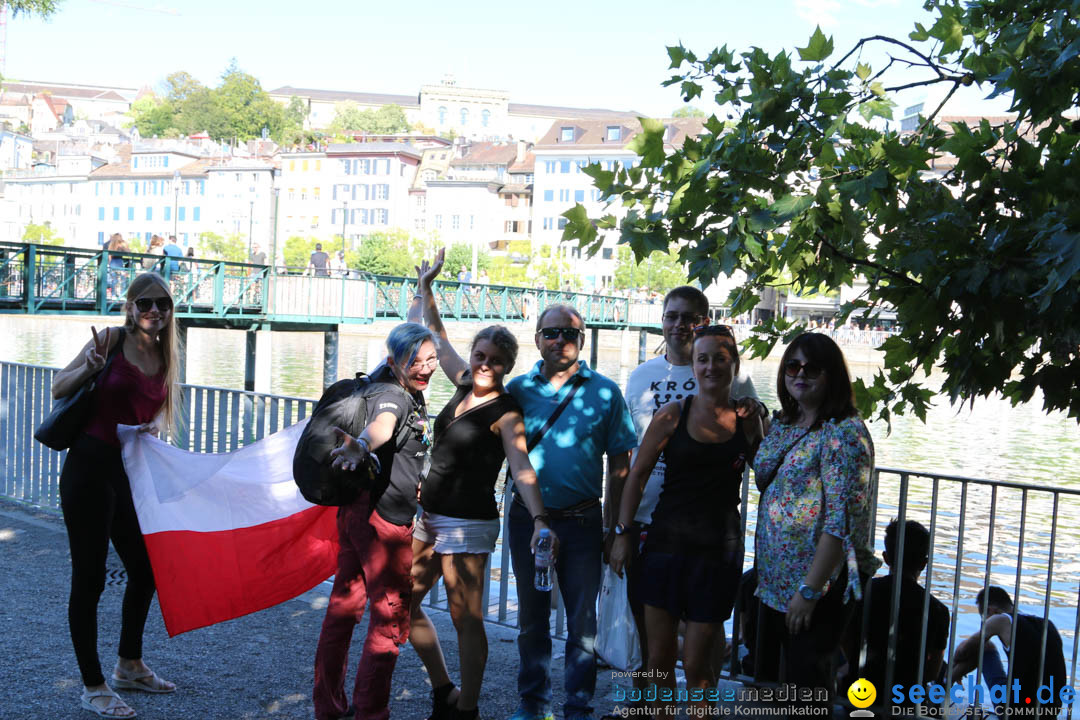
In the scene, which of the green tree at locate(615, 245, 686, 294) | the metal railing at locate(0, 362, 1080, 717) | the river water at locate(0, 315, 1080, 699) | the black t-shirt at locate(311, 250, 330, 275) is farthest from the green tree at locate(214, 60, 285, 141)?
the metal railing at locate(0, 362, 1080, 717)

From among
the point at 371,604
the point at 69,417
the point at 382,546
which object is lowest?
the point at 371,604

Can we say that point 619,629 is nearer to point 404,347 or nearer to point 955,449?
point 404,347

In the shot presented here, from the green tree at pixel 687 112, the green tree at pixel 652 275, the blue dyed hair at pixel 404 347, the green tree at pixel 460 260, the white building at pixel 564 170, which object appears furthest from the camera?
the green tree at pixel 687 112

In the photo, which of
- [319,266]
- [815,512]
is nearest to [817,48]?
[815,512]

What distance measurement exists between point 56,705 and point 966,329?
4.03 meters

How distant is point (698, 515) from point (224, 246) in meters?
109

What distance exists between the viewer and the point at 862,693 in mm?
5062

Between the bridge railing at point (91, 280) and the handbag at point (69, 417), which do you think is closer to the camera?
the handbag at point (69, 417)

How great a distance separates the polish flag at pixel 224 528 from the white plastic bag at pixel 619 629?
4.84 feet

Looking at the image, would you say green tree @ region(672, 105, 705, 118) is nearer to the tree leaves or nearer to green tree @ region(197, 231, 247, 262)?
green tree @ region(197, 231, 247, 262)

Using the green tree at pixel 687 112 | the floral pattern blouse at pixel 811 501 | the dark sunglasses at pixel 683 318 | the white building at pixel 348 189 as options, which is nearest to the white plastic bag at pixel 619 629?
the floral pattern blouse at pixel 811 501

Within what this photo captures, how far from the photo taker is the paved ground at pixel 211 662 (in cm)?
506

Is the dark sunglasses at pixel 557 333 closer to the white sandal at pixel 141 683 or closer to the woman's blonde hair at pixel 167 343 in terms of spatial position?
the woman's blonde hair at pixel 167 343

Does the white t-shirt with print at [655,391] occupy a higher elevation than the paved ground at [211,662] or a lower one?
higher
